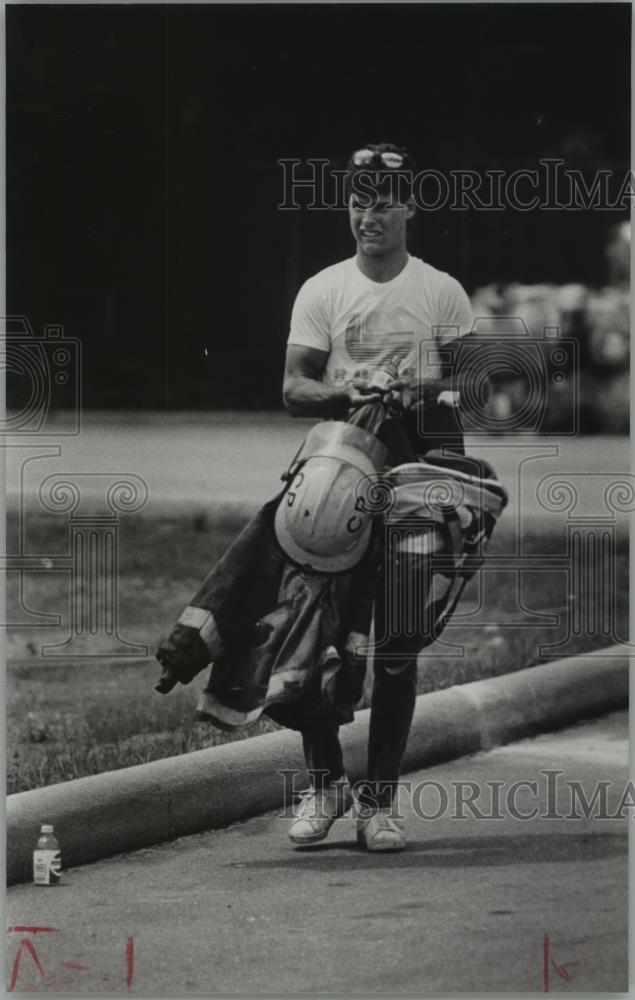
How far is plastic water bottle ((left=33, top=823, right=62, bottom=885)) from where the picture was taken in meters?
6.63

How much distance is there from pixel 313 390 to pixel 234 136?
1135 mm

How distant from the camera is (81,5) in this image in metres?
6.91

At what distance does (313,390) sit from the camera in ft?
22.3

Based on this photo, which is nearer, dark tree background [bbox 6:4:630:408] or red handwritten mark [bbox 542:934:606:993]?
red handwritten mark [bbox 542:934:606:993]

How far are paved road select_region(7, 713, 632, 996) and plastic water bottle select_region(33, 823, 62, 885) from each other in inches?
2.0

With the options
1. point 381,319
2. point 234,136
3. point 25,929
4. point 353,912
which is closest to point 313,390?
point 381,319

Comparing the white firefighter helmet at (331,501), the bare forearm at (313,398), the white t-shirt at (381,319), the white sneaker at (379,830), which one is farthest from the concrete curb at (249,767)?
the white t-shirt at (381,319)

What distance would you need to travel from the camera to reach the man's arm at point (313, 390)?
22.2 ft

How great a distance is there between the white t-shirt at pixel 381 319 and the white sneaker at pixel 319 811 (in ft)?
5.56

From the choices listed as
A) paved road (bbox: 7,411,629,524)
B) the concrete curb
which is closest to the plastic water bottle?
the concrete curb

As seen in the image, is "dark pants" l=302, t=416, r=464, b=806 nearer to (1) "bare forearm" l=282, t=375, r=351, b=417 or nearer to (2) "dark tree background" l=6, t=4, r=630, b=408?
(1) "bare forearm" l=282, t=375, r=351, b=417

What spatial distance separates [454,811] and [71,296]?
2.70 metres

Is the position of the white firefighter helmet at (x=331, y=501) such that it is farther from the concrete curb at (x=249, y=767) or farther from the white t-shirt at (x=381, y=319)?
the concrete curb at (x=249, y=767)

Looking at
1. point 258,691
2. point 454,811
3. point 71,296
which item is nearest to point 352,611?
point 258,691
